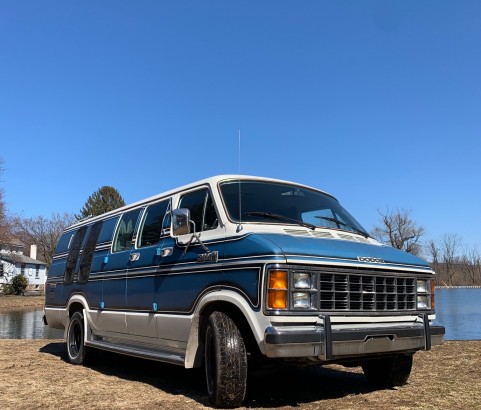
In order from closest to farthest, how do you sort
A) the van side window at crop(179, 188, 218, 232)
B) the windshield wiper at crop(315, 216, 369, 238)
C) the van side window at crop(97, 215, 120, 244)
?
1. the van side window at crop(179, 188, 218, 232)
2. the windshield wiper at crop(315, 216, 369, 238)
3. the van side window at crop(97, 215, 120, 244)

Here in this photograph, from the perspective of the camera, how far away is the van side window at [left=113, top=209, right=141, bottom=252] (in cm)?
726

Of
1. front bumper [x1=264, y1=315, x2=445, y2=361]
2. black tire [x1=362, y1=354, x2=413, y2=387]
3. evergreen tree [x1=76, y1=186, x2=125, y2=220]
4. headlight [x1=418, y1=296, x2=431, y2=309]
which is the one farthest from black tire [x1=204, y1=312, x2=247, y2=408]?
evergreen tree [x1=76, y1=186, x2=125, y2=220]

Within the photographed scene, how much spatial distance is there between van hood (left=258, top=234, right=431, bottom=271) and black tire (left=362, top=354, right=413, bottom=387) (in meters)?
1.15

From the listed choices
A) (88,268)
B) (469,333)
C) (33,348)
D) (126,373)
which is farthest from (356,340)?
(469,333)

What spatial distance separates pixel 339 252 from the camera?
193 inches

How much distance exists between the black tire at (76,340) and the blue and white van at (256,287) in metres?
0.98

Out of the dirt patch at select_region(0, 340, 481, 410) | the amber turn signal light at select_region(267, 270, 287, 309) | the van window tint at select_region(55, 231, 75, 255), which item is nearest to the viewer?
the amber turn signal light at select_region(267, 270, 287, 309)

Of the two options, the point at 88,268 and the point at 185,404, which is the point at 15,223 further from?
the point at 185,404

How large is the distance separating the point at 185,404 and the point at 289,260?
6.44 ft

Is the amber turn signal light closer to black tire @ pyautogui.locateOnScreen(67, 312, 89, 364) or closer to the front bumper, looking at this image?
the front bumper

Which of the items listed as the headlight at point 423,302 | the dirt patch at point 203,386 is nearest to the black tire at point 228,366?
the dirt patch at point 203,386

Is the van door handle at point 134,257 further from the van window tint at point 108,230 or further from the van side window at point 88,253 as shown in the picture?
the van side window at point 88,253

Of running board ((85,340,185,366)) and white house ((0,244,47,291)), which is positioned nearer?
running board ((85,340,185,366))

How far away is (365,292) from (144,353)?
9.26 feet
